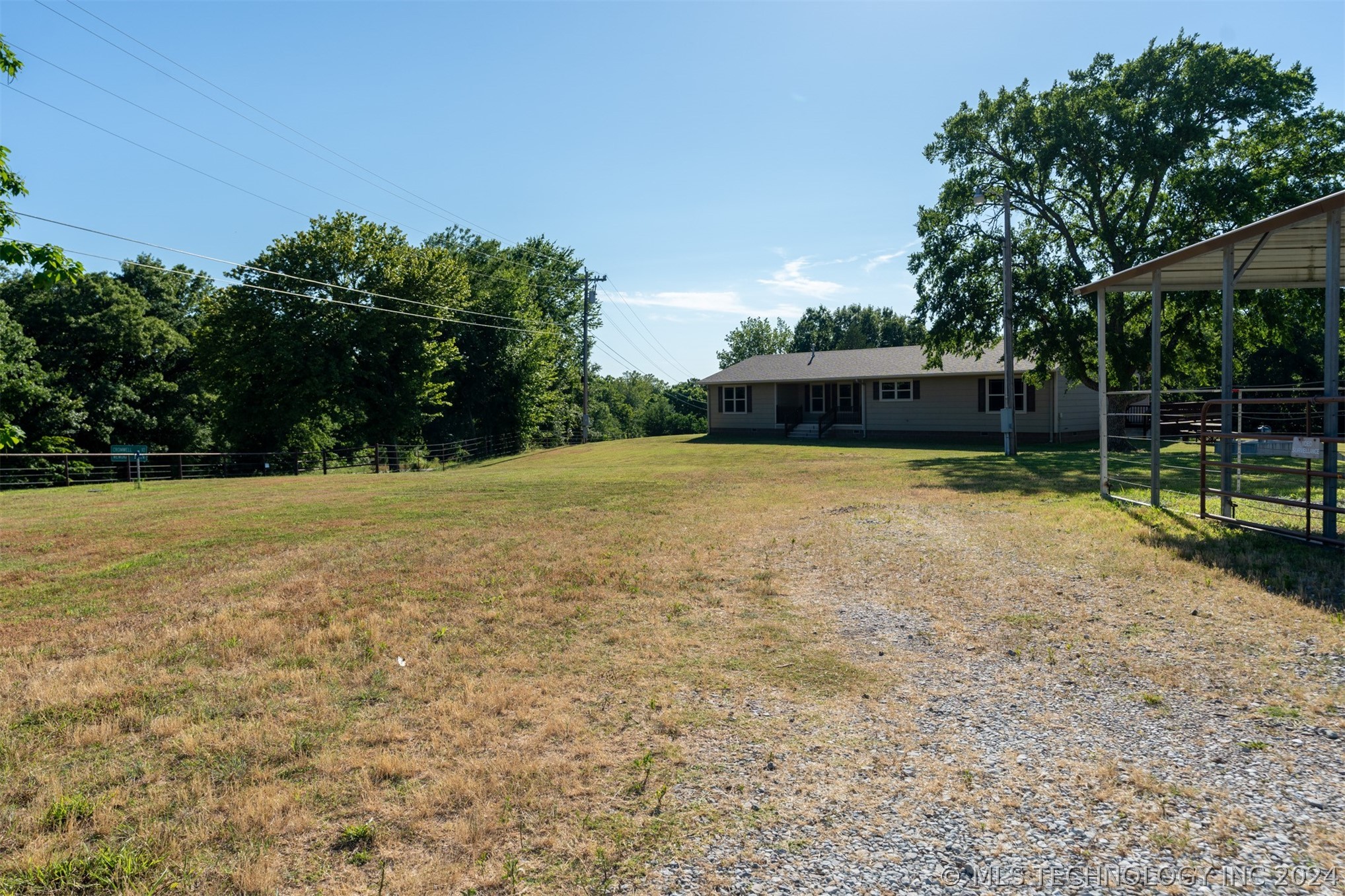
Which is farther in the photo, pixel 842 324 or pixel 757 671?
pixel 842 324

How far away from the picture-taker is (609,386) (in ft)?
205

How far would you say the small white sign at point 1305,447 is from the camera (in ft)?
25.1

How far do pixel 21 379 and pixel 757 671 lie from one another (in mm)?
34319

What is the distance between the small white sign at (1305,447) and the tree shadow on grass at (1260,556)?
3.25 ft

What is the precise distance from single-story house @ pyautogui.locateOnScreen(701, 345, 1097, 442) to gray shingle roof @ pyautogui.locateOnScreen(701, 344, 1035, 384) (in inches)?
2.1

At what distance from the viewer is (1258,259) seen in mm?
10453

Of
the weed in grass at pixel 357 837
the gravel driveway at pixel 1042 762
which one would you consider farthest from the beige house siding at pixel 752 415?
the weed in grass at pixel 357 837

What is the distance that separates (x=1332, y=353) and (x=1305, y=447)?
101 cm

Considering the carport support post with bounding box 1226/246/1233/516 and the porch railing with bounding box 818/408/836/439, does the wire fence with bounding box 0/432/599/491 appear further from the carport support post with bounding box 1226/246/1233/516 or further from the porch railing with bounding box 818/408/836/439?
the carport support post with bounding box 1226/246/1233/516

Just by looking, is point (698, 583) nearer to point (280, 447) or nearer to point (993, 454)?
point (993, 454)

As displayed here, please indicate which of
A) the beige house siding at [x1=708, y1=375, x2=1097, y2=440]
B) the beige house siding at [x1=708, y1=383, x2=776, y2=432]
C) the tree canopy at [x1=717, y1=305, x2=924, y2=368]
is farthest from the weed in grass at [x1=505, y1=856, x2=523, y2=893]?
the tree canopy at [x1=717, y1=305, x2=924, y2=368]

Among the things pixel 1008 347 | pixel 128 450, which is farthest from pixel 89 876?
pixel 1008 347

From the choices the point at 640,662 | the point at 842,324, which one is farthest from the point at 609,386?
the point at 640,662

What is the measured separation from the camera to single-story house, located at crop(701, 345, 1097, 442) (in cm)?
2973
